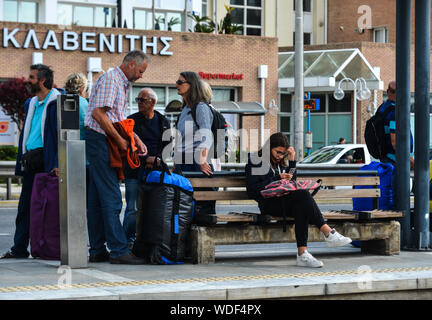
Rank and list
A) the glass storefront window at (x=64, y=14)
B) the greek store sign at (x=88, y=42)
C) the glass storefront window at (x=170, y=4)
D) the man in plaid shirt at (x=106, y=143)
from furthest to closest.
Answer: the glass storefront window at (x=170, y=4) < the glass storefront window at (x=64, y=14) < the greek store sign at (x=88, y=42) < the man in plaid shirt at (x=106, y=143)

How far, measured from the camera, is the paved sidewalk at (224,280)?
20.4 ft

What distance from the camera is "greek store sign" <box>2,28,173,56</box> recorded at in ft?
112

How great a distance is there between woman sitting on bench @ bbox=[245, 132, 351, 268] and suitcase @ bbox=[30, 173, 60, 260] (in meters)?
1.93

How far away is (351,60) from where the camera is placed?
137 ft

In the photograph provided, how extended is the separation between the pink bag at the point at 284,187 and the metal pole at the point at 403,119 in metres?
1.71

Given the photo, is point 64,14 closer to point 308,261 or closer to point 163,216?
point 163,216

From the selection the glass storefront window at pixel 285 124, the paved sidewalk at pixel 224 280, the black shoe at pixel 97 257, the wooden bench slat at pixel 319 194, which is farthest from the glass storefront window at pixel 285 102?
the black shoe at pixel 97 257

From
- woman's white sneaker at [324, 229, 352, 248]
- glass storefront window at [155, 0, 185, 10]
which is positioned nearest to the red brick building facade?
glass storefront window at [155, 0, 185, 10]

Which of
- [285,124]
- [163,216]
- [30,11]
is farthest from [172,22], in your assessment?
[163,216]

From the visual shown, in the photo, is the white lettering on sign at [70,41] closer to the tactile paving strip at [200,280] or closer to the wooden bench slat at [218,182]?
the wooden bench slat at [218,182]

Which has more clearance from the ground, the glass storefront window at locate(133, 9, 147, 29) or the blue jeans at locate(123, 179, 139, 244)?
the glass storefront window at locate(133, 9, 147, 29)

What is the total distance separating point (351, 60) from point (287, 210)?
34422 millimetres

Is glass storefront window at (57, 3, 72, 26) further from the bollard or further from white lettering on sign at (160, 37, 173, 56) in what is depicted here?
the bollard

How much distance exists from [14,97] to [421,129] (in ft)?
82.6
